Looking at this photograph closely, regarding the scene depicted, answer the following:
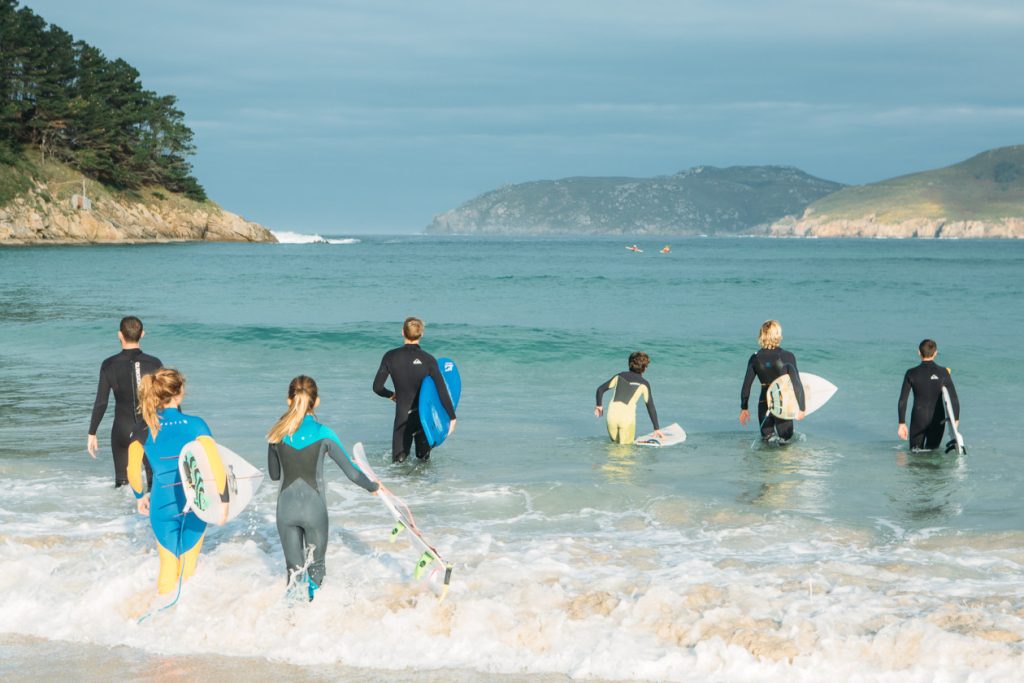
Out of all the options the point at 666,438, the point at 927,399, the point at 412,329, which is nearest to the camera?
the point at 412,329

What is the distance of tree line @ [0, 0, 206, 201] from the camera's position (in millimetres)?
94375

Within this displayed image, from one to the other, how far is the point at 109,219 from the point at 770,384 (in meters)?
99.4

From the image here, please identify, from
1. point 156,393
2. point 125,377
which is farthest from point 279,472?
point 125,377

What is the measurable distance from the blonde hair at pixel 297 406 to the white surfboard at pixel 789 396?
7.41 m

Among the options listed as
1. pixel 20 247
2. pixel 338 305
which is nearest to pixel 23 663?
pixel 338 305

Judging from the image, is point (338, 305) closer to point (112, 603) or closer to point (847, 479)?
point (847, 479)

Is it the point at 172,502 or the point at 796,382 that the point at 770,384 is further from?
the point at 172,502

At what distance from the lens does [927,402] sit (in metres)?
12.1

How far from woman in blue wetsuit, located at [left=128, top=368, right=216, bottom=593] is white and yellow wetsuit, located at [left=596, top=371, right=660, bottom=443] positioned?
6.06m

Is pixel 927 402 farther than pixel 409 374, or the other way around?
pixel 927 402

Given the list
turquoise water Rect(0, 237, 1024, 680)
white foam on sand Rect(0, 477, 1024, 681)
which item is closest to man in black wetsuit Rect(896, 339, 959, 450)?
turquoise water Rect(0, 237, 1024, 680)

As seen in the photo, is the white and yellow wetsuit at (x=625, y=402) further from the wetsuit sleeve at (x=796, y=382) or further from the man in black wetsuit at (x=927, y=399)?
the man in black wetsuit at (x=927, y=399)

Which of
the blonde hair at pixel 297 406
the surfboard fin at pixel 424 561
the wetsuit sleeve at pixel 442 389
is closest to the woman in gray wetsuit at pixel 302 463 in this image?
the blonde hair at pixel 297 406

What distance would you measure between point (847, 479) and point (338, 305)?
33.4m
